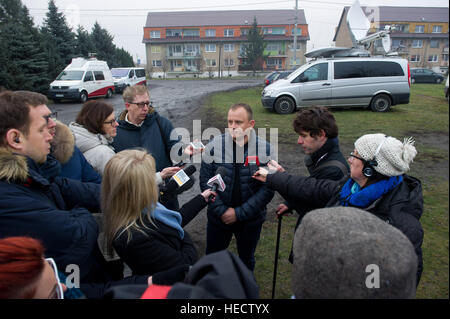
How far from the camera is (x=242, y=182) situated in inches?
108

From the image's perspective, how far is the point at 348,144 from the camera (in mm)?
7480

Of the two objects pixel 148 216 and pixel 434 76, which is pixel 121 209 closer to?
pixel 148 216

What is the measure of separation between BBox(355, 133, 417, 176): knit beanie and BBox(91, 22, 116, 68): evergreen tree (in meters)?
38.7

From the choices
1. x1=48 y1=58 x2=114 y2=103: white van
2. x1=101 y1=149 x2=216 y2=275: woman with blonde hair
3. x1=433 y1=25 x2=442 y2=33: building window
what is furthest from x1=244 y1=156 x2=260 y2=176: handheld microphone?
x1=433 y1=25 x2=442 y2=33: building window

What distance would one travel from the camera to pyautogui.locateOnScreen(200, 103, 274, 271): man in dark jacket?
107 inches

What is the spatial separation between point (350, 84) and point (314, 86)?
144 centimetres

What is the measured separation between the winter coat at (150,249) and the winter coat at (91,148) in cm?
116

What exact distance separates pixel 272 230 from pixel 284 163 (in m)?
2.76

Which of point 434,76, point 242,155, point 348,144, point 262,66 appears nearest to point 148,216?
point 242,155

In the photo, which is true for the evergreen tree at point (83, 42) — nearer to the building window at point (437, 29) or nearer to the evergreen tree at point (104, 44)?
the evergreen tree at point (104, 44)

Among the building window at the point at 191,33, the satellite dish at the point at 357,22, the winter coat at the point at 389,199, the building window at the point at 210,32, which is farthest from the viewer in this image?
the building window at the point at 191,33

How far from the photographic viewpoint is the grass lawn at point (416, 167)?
5.34 ft

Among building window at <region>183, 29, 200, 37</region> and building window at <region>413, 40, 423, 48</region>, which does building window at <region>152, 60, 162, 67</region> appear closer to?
building window at <region>183, 29, 200, 37</region>

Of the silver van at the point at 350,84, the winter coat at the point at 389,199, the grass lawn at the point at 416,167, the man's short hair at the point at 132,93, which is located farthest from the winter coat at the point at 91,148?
the silver van at the point at 350,84
